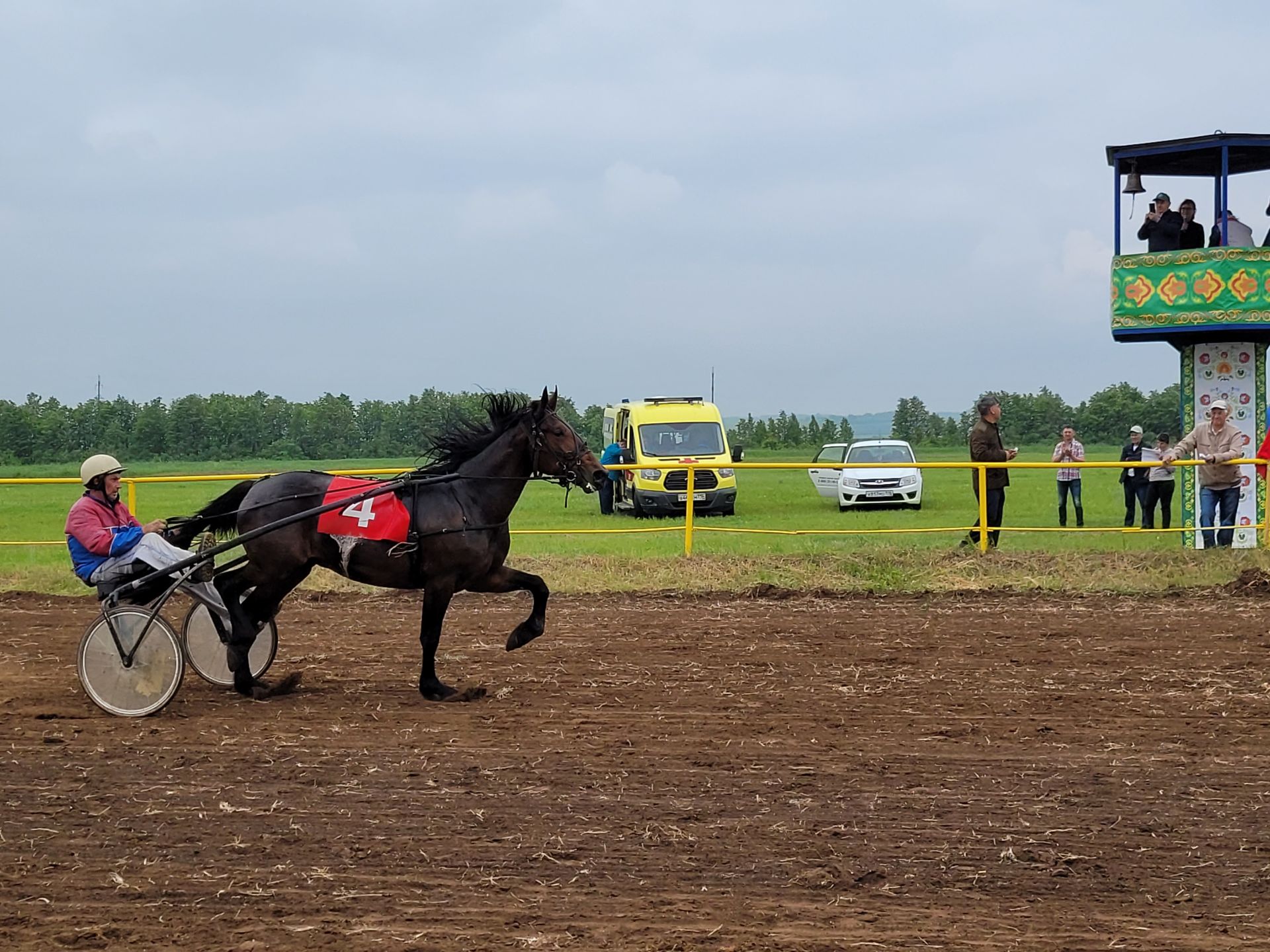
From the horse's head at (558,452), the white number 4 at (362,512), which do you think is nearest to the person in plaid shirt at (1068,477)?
the horse's head at (558,452)

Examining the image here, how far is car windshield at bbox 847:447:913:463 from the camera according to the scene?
25812 mm

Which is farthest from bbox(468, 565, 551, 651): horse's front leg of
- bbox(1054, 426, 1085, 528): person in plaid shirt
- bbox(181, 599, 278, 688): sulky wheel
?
bbox(1054, 426, 1085, 528): person in plaid shirt

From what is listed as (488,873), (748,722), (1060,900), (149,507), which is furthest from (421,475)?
(149,507)

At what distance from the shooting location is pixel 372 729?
7504 mm

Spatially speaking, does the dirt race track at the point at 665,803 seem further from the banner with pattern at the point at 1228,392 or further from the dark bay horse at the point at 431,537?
the banner with pattern at the point at 1228,392

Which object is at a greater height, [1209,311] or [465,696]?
[1209,311]

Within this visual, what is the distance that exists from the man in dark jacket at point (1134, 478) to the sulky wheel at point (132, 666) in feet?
43.5

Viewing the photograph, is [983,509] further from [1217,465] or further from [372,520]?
[372,520]

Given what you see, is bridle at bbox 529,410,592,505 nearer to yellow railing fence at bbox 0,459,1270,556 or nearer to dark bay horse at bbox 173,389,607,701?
dark bay horse at bbox 173,389,607,701

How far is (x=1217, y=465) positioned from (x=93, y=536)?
38.2ft

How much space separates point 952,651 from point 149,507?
16.9 m

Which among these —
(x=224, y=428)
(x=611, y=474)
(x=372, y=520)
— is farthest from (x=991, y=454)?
(x=224, y=428)

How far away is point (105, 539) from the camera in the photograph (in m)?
8.00

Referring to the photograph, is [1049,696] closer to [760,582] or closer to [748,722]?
[748,722]
